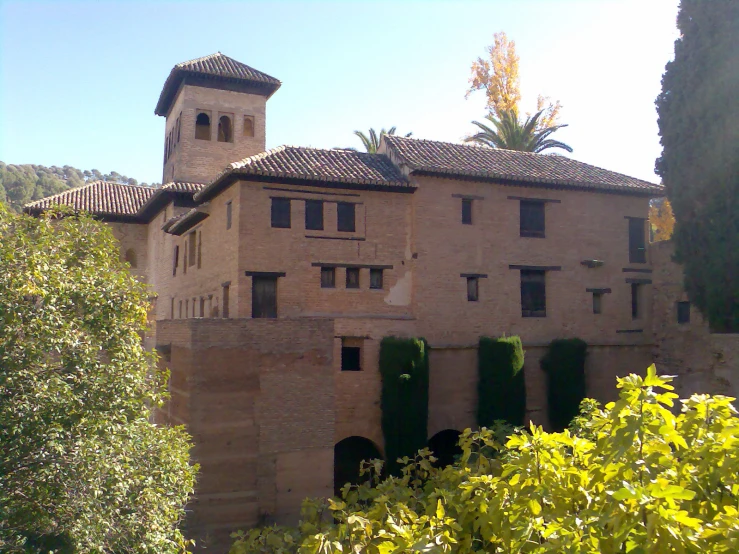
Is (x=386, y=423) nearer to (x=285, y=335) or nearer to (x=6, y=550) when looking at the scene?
(x=285, y=335)

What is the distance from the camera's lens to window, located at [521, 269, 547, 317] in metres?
19.0

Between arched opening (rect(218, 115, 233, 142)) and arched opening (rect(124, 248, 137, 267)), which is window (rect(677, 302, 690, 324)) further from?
arched opening (rect(124, 248, 137, 267))

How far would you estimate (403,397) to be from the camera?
1631 centimetres

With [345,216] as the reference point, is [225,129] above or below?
above

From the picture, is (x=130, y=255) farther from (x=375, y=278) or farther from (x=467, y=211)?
(x=467, y=211)

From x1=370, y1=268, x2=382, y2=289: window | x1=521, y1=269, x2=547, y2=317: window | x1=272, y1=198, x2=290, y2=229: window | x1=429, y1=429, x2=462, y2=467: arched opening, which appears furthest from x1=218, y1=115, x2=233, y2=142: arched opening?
x1=429, y1=429, x2=462, y2=467: arched opening

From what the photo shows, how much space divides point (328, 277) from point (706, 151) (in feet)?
35.5

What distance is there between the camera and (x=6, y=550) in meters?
6.94

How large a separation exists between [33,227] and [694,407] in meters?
8.44

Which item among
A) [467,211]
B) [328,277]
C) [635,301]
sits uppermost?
[467,211]

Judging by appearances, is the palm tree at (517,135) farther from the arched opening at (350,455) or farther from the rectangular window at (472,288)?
the arched opening at (350,455)

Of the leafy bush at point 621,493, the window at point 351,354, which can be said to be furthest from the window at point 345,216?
the leafy bush at point 621,493

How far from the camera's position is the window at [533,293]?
62.2 feet

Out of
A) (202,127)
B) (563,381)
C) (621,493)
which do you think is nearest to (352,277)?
(563,381)
